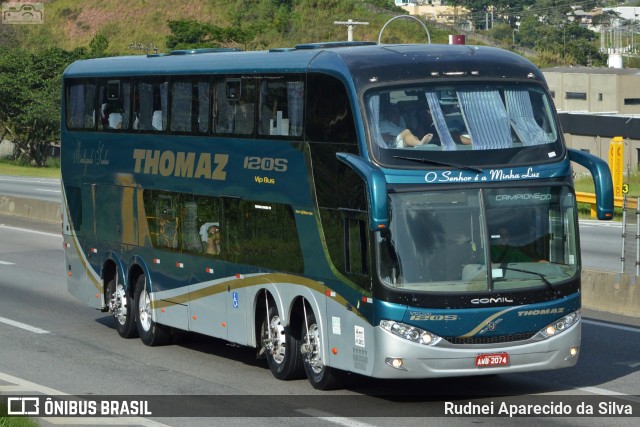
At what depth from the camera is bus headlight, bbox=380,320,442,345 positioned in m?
12.5

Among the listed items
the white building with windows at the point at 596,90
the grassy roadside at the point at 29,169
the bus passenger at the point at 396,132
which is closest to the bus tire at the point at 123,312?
the bus passenger at the point at 396,132

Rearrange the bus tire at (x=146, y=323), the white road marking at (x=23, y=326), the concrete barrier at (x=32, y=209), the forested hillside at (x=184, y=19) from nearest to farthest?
the bus tire at (x=146, y=323)
the white road marking at (x=23, y=326)
the concrete barrier at (x=32, y=209)
the forested hillside at (x=184, y=19)

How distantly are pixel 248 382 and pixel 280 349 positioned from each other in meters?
0.52

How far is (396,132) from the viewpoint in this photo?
12797 mm

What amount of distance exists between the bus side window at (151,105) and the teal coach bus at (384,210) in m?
0.84

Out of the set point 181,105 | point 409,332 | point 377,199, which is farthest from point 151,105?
point 409,332

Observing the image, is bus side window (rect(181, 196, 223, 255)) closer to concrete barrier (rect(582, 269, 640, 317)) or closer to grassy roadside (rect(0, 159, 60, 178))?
concrete barrier (rect(582, 269, 640, 317))

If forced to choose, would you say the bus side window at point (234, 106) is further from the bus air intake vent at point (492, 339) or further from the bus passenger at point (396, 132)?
the bus air intake vent at point (492, 339)

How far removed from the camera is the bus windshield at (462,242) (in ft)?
40.9

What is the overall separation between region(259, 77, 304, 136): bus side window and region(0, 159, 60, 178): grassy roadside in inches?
2076

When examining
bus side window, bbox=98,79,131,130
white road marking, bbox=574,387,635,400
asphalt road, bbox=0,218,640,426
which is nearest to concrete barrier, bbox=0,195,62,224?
asphalt road, bbox=0,218,640,426

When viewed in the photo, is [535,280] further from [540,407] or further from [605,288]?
[605,288]

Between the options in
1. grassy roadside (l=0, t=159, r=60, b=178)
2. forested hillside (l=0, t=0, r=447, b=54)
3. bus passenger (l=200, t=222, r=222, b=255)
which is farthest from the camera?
forested hillside (l=0, t=0, r=447, b=54)

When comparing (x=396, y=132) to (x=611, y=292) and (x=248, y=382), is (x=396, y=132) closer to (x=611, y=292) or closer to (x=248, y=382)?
(x=248, y=382)
